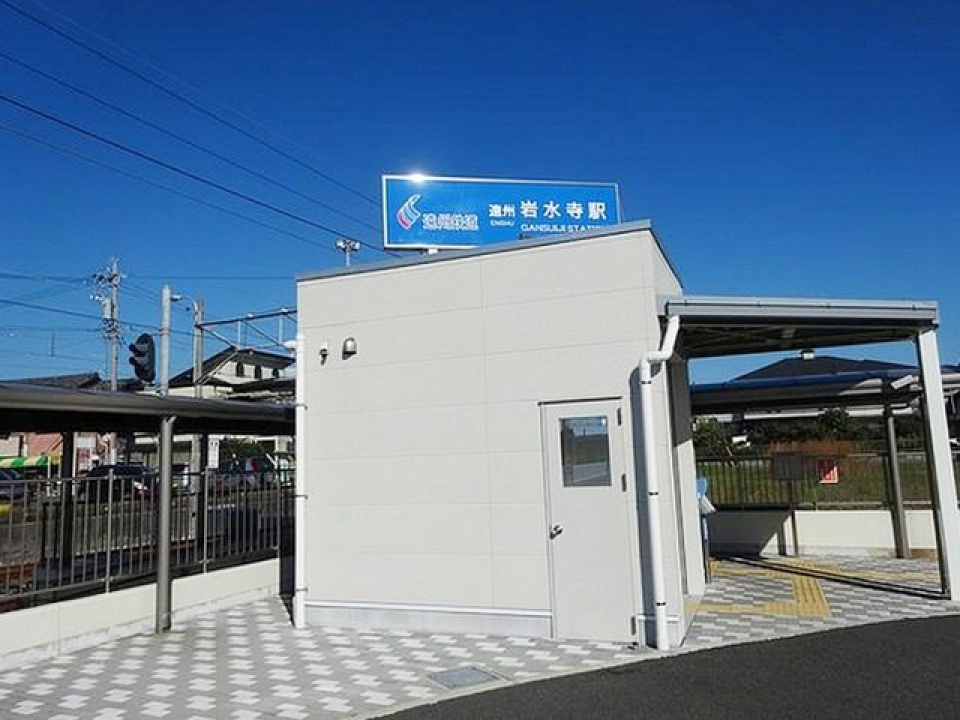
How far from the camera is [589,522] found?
676 centimetres

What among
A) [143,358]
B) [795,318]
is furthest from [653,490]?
Result: [143,358]

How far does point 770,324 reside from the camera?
303 inches

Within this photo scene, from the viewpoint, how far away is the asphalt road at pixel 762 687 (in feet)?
15.3

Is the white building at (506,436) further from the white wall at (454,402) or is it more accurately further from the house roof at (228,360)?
the house roof at (228,360)

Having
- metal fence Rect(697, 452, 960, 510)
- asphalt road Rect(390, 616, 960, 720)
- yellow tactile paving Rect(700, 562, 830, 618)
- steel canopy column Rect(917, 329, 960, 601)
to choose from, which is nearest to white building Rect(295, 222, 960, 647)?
steel canopy column Rect(917, 329, 960, 601)

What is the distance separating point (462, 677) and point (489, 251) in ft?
12.9

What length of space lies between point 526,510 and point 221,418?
416 centimetres

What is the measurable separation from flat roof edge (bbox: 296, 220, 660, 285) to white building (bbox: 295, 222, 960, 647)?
0.07 ft

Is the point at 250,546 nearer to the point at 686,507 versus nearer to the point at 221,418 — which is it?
the point at 221,418

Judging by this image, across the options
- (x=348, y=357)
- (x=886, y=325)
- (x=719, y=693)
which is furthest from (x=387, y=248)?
(x=719, y=693)

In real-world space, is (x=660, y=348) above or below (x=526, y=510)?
above

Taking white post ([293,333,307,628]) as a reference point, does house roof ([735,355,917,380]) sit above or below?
above

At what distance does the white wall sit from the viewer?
22.7 feet

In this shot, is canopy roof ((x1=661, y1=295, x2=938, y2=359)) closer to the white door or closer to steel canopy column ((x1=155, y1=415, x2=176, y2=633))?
the white door
